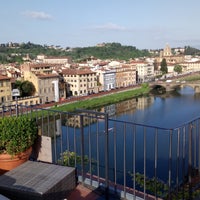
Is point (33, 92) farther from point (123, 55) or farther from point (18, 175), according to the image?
point (123, 55)

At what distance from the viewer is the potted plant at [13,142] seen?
1.98m

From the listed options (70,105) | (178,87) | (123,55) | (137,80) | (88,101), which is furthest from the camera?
(123,55)

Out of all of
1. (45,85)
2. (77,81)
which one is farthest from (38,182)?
(77,81)

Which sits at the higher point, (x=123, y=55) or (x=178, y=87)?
(x=123, y=55)

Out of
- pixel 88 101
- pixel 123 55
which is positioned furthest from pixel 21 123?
pixel 123 55

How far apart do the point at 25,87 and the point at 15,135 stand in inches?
670

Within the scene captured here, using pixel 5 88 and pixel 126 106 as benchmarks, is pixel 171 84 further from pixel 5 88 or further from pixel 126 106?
pixel 5 88

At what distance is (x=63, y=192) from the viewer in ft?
5.77

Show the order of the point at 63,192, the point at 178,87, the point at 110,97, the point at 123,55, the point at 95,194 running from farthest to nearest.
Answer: the point at 123,55
the point at 178,87
the point at 110,97
the point at 95,194
the point at 63,192

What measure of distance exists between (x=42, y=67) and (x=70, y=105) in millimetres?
4426

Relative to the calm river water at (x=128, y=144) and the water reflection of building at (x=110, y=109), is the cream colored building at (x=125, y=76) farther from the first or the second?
the calm river water at (x=128, y=144)

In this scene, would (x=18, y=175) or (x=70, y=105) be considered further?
(x=70, y=105)

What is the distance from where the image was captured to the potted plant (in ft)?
6.50

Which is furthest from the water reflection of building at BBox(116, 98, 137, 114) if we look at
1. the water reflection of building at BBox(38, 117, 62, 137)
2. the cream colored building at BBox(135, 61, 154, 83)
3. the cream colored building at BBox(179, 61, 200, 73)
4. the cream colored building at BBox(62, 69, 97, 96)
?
the cream colored building at BBox(179, 61, 200, 73)
